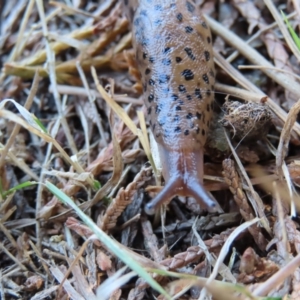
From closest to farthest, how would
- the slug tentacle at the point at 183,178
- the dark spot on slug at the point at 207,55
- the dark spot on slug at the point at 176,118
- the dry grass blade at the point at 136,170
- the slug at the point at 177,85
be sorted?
the dry grass blade at the point at 136,170 → the slug tentacle at the point at 183,178 → the slug at the point at 177,85 → the dark spot on slug at the point at 176,118 → the dark spot on slug at the point at 207,55

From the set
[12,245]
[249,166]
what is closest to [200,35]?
[249,166]

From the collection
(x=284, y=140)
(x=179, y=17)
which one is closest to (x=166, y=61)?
(x=179, y=17)

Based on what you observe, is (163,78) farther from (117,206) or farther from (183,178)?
(117,206)

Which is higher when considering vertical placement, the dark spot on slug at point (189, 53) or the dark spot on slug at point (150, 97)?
the dark spot on slug at point (189, 53)

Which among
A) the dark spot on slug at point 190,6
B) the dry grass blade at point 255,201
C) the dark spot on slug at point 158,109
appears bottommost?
the dry grass blade at point 255,201

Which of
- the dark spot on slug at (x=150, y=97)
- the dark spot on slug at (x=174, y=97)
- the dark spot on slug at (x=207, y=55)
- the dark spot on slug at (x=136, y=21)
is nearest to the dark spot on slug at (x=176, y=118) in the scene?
the dark spot on slug at (x=174, y=97)

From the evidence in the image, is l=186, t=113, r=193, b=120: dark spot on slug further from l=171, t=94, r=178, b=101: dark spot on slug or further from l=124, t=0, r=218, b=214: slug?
l=171, t=94, r=178, b=101: dark spot on slug

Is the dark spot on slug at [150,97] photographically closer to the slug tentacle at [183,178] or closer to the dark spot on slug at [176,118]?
the dark spot on slug at [176,118]

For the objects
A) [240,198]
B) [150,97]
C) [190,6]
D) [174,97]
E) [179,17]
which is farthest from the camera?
[190,6]

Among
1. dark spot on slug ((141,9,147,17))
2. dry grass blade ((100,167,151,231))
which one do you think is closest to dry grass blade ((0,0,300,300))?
dry grass blade ((100,167,151,231))
